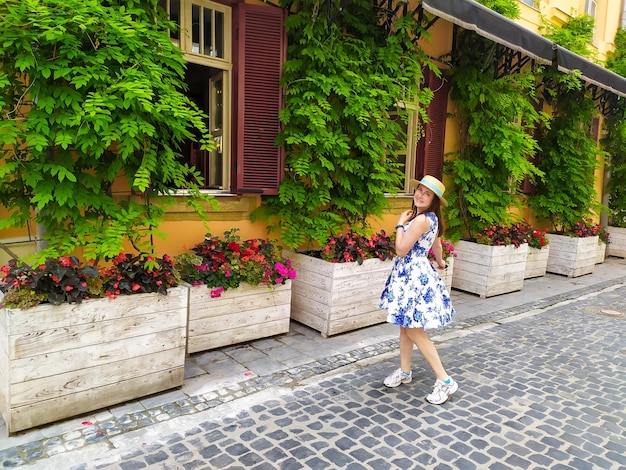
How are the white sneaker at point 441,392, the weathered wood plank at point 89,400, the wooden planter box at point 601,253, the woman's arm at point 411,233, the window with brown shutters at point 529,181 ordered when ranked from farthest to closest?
1. the wooden planter box at point 601,253
2. the window with brown shutters at point 529,181
3. the white sneaker at point 441,392
4. the woman's arm at point 411,233
5. the weathered wood plank at point 89,400

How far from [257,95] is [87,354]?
10.2 ft

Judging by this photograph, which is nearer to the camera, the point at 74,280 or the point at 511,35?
the point at 74,280

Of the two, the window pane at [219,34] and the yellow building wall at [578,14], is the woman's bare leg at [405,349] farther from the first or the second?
the yellow building wall at [578,14]

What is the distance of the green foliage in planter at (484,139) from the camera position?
705 cm

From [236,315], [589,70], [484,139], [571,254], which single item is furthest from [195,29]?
[571,254]

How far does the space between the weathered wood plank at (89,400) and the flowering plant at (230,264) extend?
37.7 inches

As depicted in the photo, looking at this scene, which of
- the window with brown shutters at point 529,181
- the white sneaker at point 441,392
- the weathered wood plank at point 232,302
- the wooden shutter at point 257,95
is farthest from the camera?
the window with brown shutters at point 529,181

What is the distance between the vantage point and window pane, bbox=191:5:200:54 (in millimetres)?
4805

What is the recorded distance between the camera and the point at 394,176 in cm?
565

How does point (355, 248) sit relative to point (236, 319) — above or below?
above

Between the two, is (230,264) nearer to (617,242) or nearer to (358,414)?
(358,414)

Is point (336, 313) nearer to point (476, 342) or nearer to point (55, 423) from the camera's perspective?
point (476, 342)

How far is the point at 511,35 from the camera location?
630cm

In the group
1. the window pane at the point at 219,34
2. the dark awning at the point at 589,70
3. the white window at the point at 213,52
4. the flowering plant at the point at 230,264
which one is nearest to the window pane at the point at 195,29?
the white window at the point at 213,52
